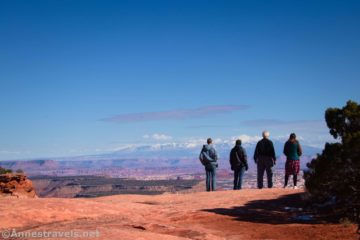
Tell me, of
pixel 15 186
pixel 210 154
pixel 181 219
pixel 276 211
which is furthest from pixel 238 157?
pixel 15 186

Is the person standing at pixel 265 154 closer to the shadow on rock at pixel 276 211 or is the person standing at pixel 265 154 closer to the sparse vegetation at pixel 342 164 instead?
the shadow on rock at pixel 276 211

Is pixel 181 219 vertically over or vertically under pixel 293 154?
under

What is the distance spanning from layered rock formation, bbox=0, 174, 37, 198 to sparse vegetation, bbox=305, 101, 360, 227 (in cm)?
1264

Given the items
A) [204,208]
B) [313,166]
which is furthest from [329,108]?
[204,208]

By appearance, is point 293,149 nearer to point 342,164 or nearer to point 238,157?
point 238,157

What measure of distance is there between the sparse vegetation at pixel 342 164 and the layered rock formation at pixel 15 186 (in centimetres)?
1264

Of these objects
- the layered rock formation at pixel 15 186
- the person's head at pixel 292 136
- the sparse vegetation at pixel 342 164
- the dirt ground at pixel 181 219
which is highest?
the person's head at pixel 292 136

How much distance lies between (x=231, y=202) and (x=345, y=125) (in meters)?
6.17

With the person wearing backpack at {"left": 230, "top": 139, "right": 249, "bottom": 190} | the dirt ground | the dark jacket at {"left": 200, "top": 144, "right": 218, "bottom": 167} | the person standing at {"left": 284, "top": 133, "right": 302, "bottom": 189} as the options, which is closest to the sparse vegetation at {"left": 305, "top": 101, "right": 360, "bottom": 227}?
the dirt ground

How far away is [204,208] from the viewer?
1483 cm

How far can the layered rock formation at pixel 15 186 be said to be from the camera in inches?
718

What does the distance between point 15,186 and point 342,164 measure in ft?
46.4

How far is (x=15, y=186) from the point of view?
18531 mm

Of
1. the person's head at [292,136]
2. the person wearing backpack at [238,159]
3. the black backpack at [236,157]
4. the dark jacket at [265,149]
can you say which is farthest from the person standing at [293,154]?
the black backpack at [236,157]
